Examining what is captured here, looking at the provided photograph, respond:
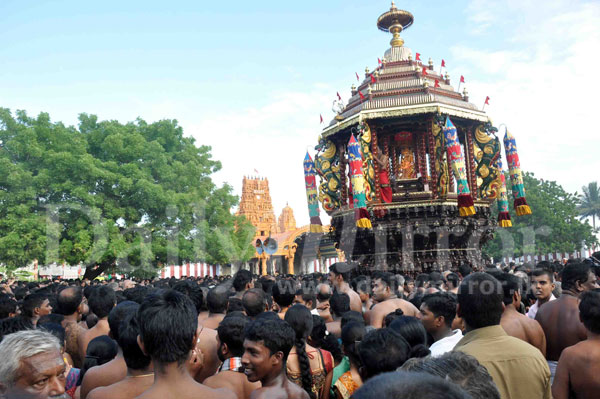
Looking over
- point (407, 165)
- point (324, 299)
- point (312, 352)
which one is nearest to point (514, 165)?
point (407, 165)

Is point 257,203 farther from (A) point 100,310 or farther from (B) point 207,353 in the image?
(B) point 207,353

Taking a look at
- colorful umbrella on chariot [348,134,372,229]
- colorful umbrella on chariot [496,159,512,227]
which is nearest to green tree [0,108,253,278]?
colorful umbrella on chariot [348,134,372,229]

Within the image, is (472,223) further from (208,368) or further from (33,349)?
(33,349)

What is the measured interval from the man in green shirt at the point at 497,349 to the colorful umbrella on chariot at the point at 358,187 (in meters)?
12.7

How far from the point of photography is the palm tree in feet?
204

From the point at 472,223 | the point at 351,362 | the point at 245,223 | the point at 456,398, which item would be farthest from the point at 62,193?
the point at 456,398

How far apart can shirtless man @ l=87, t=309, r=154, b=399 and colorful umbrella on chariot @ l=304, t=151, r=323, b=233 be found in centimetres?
1652

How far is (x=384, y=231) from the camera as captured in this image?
17.5 metres

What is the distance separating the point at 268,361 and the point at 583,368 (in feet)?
7.40

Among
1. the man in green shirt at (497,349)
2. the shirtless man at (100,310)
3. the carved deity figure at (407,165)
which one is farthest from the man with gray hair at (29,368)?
the carved deity figure at (407,165)

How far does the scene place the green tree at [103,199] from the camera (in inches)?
829

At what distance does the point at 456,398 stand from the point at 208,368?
3845mm

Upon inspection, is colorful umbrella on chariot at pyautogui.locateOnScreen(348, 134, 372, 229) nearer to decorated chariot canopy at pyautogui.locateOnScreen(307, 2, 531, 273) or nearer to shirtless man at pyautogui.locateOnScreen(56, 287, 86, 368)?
decorated chariot canopy at pyautogui.locateOnScreen(307, 2, 531, 273)

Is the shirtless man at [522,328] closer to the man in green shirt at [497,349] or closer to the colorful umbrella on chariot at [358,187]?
the man in green shirt at [497,349]
